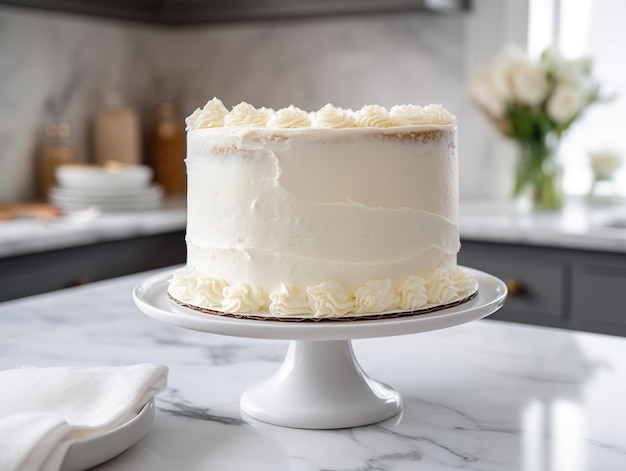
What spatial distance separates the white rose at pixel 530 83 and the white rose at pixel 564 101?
0.13 ft

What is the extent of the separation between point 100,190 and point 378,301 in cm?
192

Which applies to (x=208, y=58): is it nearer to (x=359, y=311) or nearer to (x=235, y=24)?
(x=235, y=24)

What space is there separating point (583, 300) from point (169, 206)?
58.6 inches

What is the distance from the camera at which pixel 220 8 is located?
9.79 feet

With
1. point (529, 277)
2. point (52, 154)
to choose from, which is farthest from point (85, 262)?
point (529, 277)

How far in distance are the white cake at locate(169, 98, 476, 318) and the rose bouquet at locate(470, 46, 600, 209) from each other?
5.26 feet

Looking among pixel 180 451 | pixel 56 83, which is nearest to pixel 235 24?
pixel 56 83

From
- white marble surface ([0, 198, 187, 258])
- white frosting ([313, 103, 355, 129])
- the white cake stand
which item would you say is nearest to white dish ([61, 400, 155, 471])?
the white cake stand

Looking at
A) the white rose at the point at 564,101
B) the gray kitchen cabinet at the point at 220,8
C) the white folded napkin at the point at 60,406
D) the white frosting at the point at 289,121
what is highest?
the gray kitchen cabinet at the point at 220,8

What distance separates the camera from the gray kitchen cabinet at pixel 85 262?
2.12 meters

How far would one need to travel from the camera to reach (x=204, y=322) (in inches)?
34.0

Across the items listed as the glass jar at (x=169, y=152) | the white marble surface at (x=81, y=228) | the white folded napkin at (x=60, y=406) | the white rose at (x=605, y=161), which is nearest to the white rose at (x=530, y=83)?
the white rose at (x=605, y=161)

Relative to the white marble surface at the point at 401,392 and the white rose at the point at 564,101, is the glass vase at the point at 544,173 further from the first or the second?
the white marble surface at the point at 401,392

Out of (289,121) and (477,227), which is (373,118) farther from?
(477,227)
